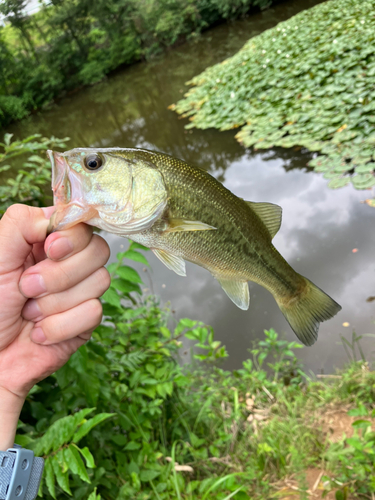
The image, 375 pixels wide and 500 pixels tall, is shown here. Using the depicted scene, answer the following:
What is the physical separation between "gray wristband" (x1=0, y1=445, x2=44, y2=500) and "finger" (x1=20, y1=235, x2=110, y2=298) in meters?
0.58

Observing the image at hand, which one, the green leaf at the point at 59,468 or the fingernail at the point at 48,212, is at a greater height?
the fingernail at the point at 48,212

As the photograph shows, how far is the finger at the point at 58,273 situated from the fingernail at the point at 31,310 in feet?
0.37

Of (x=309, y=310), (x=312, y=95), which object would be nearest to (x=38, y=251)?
(x=309, y=310)

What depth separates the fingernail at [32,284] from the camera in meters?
1.34

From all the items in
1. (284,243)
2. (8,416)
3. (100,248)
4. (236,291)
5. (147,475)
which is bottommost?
(284,243)

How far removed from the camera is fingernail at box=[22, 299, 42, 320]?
57.4 inches

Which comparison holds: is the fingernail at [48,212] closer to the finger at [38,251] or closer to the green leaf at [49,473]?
the finger at [38,251]

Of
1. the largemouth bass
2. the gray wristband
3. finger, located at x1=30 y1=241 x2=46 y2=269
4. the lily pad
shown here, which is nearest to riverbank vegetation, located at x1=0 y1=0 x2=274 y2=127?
the lily pad

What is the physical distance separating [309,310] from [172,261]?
767mm

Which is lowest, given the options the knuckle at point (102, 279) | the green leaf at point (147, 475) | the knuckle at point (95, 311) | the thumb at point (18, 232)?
the green leaf at point (147, 475)

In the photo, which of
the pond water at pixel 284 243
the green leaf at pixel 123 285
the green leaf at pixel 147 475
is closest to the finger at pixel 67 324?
the green leaf at pixel 123 285

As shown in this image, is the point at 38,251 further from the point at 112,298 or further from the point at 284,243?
the point at 284,243

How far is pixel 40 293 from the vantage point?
1.36 m

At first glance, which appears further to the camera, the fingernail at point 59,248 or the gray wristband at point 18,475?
the fingernail at point 59,248
